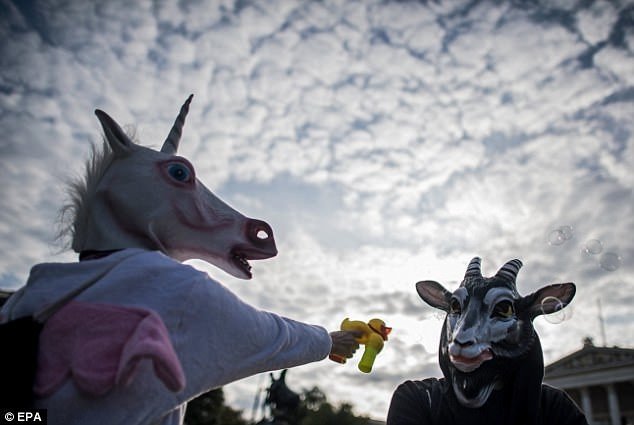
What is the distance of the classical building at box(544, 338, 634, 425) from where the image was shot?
31.8 meters

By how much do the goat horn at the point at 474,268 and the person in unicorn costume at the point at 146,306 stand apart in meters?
2.07

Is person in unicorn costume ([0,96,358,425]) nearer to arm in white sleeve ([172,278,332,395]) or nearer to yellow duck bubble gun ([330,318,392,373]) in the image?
arm in white sleeve ([172,278,332,395])

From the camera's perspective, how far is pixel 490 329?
4062mm

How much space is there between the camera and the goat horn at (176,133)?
292cm

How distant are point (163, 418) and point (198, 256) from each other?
0.80 meters

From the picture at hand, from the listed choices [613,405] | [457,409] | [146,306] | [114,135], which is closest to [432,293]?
[457,409]

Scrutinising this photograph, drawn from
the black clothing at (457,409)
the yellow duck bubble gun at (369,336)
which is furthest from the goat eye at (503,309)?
the yellow duck bubble gun at (369,336)

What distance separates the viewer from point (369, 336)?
2984 millimetres

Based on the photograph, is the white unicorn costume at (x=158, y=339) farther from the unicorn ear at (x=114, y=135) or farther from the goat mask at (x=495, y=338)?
the goat mask at (x=495, y=338)

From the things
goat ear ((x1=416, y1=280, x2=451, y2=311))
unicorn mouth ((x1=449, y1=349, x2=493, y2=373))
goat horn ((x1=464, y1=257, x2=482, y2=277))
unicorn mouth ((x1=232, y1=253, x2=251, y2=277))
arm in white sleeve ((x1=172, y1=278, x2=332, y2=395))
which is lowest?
arm in white sleeve ((x1=172, y1=278, x2=332, y2=395))

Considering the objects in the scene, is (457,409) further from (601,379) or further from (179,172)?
(601,379)

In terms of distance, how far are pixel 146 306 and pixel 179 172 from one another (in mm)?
805

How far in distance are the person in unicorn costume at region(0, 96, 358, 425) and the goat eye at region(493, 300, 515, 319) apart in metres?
1.77

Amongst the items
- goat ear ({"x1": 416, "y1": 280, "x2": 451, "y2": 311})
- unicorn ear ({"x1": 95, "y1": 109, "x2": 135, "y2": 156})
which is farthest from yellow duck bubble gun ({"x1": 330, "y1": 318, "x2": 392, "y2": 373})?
goat ear ({"x1": 416, "y1": 280, "x2": 451, "y2": 311})
